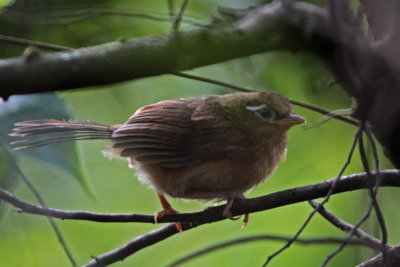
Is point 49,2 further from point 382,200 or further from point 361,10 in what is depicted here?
point 382,200

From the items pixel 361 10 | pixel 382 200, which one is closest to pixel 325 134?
pixel 382 200

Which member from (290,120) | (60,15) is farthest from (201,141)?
(60,15)

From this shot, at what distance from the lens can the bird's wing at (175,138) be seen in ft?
9.73

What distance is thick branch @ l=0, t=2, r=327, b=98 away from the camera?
1.63m

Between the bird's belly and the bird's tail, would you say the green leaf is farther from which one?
the bird's belly

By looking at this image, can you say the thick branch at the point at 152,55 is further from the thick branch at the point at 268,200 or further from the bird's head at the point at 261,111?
the bird's head at the point at 261,111

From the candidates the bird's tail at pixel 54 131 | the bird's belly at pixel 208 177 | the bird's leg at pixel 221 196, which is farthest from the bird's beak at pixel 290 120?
the bird's tail at pixel 54 131

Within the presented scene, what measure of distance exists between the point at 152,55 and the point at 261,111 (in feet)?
4.95

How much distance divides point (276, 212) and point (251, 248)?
1.08ft

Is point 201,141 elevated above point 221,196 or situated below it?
above

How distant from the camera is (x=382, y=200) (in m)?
3.38

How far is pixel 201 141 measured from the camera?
301 centimetres

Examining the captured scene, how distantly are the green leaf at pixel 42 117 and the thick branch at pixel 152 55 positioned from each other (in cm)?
117

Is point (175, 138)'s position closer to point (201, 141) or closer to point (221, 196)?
point (201, 141)
